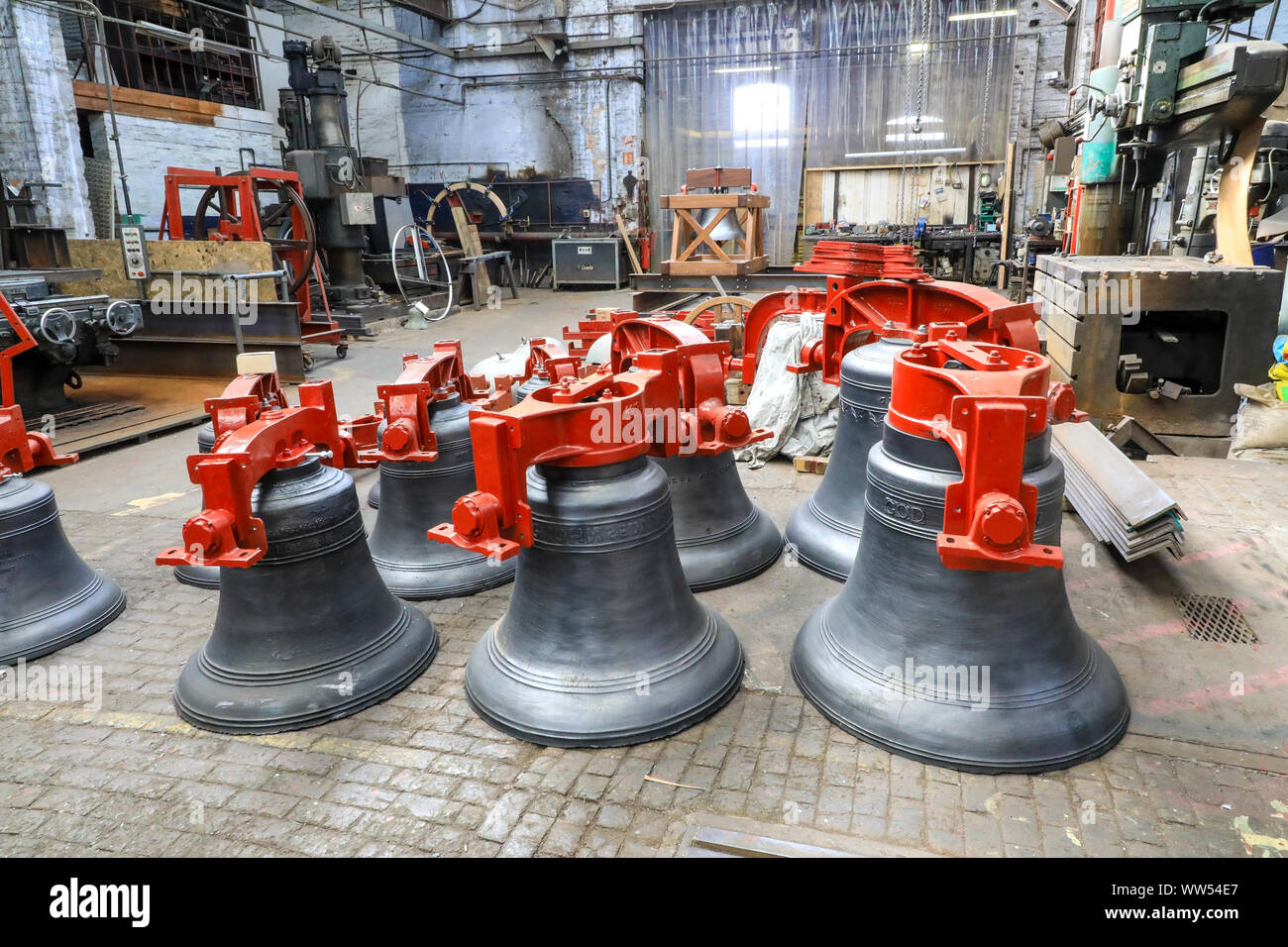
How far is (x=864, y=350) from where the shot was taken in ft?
12.1

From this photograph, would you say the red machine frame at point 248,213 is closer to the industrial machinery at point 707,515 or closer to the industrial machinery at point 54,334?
the industrial machinery at point 54,334

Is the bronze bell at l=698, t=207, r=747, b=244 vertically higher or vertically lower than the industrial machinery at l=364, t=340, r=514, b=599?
higher

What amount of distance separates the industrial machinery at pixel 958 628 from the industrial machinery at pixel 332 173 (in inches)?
405

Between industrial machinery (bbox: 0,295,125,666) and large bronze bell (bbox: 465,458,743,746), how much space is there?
1.86m

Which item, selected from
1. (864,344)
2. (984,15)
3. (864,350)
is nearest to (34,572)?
(864,350)

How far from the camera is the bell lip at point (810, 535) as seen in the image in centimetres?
365

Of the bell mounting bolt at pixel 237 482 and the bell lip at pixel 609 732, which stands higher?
the bell mounting bolt at pixel 237 482

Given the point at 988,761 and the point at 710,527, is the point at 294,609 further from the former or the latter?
the point at 988,761

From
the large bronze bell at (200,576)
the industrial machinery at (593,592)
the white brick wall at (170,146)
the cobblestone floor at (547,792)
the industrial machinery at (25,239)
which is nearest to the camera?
the cobblestone floor at (547,792)

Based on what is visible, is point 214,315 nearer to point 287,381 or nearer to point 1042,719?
point 287,381

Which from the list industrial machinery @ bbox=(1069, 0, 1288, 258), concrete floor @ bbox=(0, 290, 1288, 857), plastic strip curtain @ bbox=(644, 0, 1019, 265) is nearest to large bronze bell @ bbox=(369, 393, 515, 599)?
concrete floor @ bbox=(0, 290, 1288, 857)

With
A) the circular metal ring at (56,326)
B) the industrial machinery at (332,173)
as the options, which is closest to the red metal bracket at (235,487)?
the circular metal ring at (56,326)

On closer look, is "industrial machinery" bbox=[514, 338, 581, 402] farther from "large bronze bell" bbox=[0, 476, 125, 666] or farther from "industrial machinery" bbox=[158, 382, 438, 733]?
"large bronze bell" bbox=[0, 476, 125, 666]

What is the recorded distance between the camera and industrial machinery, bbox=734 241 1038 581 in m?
3.39
